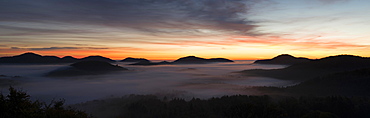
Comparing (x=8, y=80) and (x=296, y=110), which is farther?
(x=8, y=80)

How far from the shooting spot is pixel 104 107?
56.5 metres

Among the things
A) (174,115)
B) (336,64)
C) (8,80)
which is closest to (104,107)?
(174,115)

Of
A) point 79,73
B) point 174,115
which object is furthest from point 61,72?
point 174,115

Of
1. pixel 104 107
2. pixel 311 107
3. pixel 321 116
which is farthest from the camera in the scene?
pixel 104 107

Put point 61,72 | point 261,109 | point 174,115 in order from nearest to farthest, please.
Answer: point 261,109, point 174,115, point 61,72

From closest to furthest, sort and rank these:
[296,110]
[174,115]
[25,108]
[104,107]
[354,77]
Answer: [25,108] < [296,110] < [174,115] < [104,107] < [354,77]

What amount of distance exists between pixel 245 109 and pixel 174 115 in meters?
17.0

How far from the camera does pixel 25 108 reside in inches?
681

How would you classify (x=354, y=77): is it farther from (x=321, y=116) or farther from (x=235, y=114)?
(x=235, y=114)

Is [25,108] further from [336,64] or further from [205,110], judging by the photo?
[336,64]

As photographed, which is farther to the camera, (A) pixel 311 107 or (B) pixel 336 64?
(B) pixel 336 64

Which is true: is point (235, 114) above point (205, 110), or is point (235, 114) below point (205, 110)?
above

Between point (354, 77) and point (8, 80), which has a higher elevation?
point (354, 77)

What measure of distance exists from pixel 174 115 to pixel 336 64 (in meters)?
144
